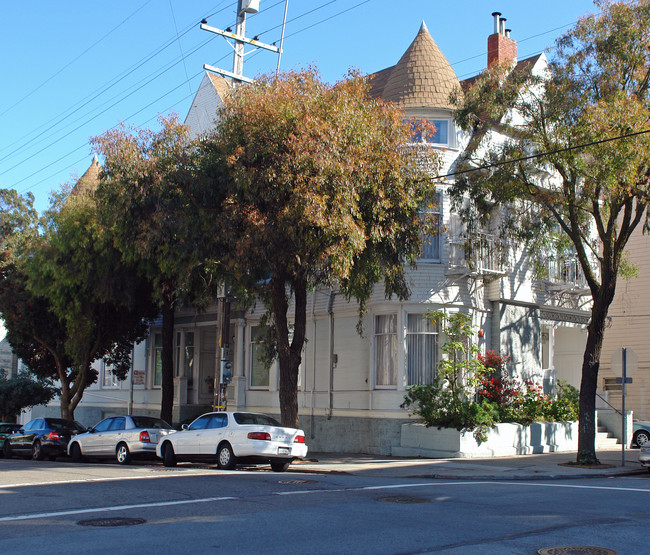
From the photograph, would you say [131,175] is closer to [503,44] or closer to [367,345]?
[367,345]

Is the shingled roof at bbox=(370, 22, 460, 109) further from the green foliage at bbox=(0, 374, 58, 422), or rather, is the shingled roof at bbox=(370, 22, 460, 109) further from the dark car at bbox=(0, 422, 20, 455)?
the green foliage at bbox=(0, 374, 58, 422)

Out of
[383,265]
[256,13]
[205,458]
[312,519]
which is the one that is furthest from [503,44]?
[312,519]

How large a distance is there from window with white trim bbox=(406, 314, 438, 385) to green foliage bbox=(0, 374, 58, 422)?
845 inches

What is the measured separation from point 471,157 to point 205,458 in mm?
11141

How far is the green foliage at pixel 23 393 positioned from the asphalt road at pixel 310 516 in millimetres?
24570

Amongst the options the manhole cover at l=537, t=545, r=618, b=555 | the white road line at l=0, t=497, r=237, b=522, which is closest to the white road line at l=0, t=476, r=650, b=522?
the white road line at l=0, t=497, r=237, b=522

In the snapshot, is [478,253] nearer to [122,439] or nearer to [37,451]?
[122,439]

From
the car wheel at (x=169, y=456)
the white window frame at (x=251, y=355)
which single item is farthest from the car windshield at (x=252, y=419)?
the white window frame at (x=251, y=355)

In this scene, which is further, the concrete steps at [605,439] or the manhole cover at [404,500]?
the concrete steps at [605,439]

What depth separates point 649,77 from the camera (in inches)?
720

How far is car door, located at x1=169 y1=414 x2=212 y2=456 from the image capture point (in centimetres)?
1831

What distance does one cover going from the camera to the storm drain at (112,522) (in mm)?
8914

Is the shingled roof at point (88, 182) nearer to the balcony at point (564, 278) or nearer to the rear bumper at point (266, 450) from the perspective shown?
the rear bumper at point (266, 450)

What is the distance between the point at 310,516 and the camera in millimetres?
9422
